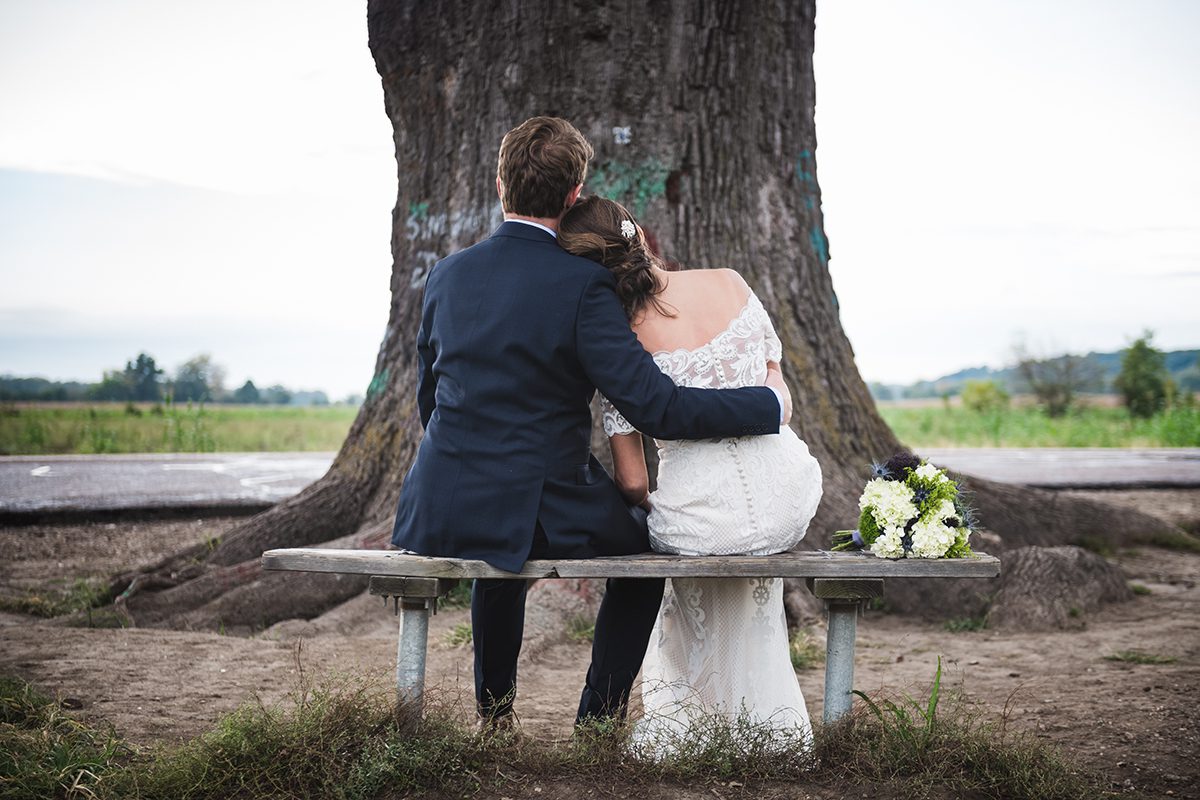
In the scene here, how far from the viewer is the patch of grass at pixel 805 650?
5.16 metres

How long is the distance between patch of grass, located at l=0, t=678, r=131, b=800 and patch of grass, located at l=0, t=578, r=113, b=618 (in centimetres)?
232

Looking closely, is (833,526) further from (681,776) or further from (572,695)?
(681,776)

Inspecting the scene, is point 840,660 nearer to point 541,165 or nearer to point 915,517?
point 915,517

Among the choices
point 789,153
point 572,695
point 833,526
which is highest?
point 789,153

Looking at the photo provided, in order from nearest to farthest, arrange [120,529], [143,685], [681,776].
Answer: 1. [681,776]
2. [143,685]
3. [120,529]

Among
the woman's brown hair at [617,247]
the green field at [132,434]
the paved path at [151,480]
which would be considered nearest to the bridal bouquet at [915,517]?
the woman's brown hair at [617,247]

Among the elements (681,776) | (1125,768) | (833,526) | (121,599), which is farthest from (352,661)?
(1125,768)

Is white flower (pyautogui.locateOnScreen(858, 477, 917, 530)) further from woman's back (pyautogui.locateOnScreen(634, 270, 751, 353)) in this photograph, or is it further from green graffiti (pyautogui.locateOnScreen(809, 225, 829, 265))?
green graffiti (pyautogui.locateOnScreen(809, 225, 829, 265))

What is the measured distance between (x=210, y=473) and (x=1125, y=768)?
41.9 feet

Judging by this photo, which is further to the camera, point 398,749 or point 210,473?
point 210,473

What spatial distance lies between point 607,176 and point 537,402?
9.61 ft

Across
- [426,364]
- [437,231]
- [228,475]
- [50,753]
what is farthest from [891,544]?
[228,475]

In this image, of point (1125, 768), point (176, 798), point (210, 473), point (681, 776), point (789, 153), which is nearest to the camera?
point (176, 798)

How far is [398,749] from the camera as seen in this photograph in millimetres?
3188
